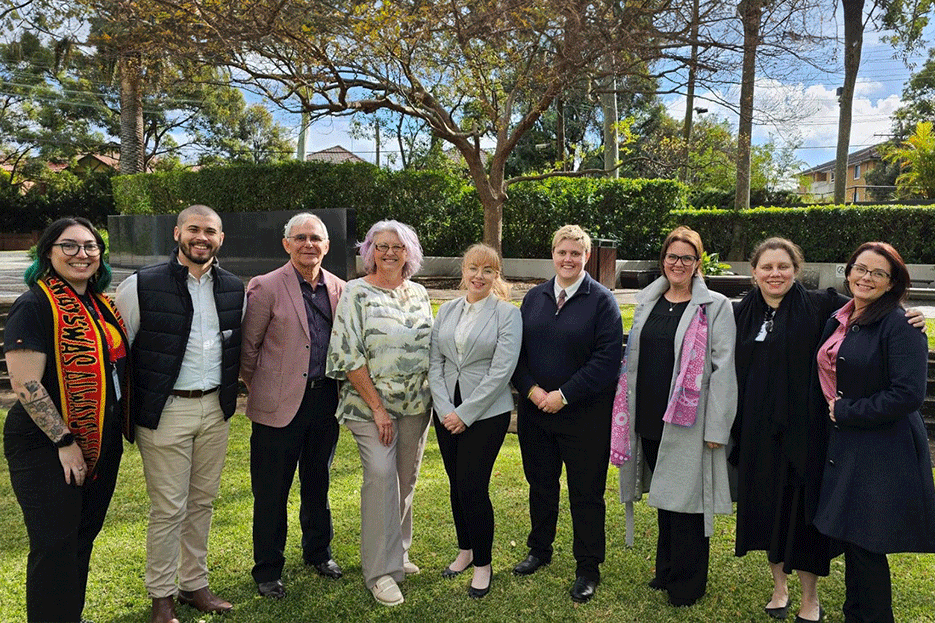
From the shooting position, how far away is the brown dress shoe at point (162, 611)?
10.6 ft

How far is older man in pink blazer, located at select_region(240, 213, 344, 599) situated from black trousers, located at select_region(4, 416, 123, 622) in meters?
0.78

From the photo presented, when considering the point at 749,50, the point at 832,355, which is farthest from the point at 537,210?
the point at 832,355

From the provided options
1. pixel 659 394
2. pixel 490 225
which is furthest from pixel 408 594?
pixel 490 225

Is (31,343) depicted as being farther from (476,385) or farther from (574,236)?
(574,236)

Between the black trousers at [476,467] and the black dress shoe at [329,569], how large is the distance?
80 cm

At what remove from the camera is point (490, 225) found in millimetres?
12711

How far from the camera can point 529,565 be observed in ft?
12.8

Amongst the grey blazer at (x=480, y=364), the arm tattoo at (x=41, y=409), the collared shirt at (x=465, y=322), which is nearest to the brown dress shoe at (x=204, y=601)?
the arm tattoo at (x=41, y=409)

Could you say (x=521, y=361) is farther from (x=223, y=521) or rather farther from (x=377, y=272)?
(x=223, y=521)

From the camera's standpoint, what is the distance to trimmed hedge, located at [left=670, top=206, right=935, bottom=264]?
16.8 metres

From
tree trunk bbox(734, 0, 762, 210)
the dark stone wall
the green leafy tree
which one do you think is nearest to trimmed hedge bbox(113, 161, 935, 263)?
the dark stone wall

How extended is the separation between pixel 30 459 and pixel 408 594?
75.9 inches

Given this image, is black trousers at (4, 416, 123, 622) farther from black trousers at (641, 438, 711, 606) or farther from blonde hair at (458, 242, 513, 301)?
black trousers at (641, 438, 711, 606)

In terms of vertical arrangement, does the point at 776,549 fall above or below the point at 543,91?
below
